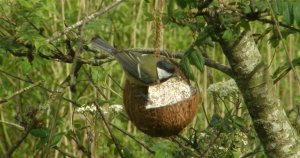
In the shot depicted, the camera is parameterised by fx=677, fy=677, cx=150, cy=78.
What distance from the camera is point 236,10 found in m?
2.37

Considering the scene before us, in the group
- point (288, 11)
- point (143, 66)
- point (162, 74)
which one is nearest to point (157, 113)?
point (162, 74)

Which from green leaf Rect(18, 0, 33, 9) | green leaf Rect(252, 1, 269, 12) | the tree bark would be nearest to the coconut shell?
the tree bark

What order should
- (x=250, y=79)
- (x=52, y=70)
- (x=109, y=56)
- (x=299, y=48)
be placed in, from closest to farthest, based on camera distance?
1. (x=250, y=79)
2. (x=109, y=56)
3. (x=52, y=70)
4. (x=299, y=48)

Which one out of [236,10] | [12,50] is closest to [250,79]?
[236,10]

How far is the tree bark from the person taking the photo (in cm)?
251

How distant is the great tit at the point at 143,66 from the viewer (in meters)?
2.52

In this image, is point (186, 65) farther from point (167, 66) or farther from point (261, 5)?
point (261, 5)

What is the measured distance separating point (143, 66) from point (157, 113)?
36cm

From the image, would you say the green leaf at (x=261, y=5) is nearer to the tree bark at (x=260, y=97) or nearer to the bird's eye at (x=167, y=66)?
the tree bark at (x=260, y=97)

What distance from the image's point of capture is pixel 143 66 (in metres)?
2.70

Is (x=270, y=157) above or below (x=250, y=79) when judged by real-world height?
below

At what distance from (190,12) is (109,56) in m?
0.66

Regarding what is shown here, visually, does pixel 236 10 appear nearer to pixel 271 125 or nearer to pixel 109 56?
pixel 271 125

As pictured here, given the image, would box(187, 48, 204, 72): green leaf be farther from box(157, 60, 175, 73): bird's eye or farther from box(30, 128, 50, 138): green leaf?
box(30, 128, 50, 138): green leaf
